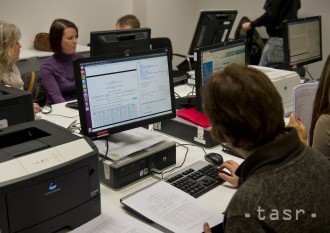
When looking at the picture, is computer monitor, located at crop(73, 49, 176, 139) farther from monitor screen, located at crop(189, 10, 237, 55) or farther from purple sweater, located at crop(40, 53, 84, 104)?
purple sweater, located at crop(40, 53, 84, 104)

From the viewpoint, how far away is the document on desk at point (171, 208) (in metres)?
1.34

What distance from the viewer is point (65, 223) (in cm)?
130

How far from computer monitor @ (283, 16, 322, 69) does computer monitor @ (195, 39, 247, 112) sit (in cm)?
81

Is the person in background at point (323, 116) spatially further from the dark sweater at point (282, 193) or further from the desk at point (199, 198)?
the dark sweater at point (282, 193)

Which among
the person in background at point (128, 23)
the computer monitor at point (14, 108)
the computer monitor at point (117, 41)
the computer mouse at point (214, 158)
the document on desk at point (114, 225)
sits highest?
the person in background at point (128, 23)

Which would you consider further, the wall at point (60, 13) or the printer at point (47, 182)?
the wall at point (60, 13)

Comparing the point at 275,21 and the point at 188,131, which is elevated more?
the point at 275,21

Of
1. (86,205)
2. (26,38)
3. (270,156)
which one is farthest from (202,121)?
(26,38)

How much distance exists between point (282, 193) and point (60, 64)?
254cm

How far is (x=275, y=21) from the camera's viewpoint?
467 centimetres

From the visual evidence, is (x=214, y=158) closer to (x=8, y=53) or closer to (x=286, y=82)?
(x=286, y=82)

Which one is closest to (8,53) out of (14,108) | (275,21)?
(14,108)

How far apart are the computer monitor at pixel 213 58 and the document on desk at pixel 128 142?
1.05 ft

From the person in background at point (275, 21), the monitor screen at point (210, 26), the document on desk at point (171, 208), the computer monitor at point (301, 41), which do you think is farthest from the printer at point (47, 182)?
the person in background at point (275, 21)
